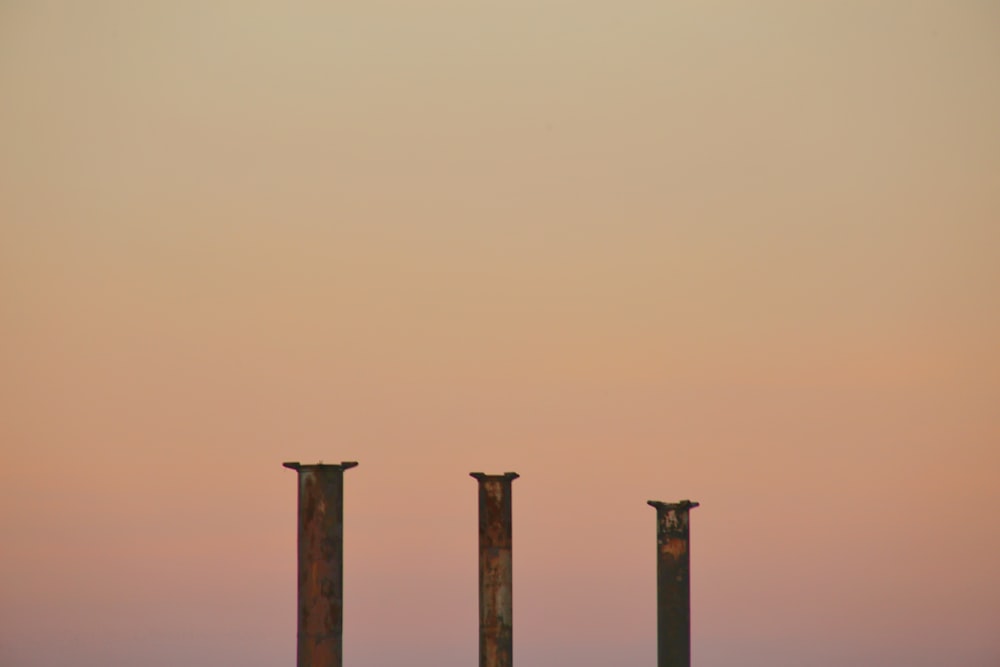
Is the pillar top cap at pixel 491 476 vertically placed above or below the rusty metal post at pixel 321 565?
above

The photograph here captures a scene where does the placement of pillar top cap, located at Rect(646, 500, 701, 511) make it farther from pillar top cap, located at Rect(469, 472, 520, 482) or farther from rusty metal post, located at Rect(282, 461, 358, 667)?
rusty metal post, located at Rect(282, 461, 358, 667)

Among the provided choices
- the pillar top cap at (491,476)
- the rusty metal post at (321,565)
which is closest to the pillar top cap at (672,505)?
the pillar top cap at (491,476)

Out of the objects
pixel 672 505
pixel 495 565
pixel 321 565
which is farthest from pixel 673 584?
pixel 321 565

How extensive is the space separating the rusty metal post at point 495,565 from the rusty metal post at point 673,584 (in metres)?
2.14

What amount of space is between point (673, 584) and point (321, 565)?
5073 millimetres

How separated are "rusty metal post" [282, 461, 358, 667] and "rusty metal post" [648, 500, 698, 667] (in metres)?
4.61

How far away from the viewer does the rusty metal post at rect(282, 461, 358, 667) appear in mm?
28578

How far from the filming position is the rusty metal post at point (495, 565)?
101 feet

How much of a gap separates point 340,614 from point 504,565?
3.24m

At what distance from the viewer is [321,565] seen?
28.7 meters

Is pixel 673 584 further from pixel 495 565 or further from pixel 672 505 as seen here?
pixel 495 565

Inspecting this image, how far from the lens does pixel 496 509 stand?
31.1 meters

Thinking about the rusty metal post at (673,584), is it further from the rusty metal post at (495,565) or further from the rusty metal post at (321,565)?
the rusty metal post at (321,565)

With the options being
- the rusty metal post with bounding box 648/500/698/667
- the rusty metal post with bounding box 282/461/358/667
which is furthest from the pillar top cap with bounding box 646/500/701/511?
the rusty metal post with bounding box 282/461/358/667
